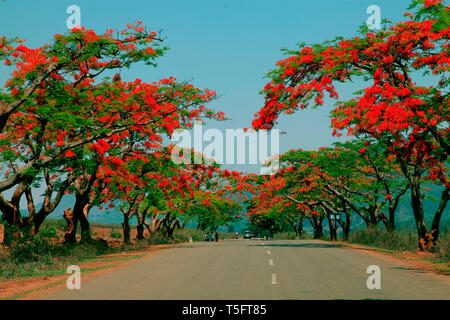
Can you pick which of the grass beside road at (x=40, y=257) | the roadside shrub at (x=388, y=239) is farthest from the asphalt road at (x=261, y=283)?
the roadside shrub at (x=388, y=239)

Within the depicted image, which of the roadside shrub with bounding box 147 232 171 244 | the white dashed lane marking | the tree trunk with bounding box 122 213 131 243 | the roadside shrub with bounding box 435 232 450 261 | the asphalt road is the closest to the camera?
the asphalt road

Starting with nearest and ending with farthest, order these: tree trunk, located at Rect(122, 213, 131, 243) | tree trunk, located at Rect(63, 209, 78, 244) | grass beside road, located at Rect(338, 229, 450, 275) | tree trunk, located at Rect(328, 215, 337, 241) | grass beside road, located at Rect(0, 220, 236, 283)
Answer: grass beside road, located at Rect(0, 220, 236, 283)
grass beside road, located at Rect(338, 229, 450, 275)
tree trunk, located at Rect(63, 209, 78, 244)
tree trunk, located at Rect(122, 213, 131, 243)
tree trunk, located at Rect(328, 215, 337, 241)

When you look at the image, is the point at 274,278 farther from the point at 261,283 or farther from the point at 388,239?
the point at 388,239

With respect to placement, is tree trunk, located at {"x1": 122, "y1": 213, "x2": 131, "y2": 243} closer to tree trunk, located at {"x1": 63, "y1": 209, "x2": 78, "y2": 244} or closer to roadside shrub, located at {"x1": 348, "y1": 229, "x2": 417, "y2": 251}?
tree trunk, located at {"x1": 63, "y1": 209, "x2": 78, "y2": 244}

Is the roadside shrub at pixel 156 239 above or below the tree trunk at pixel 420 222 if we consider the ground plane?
below

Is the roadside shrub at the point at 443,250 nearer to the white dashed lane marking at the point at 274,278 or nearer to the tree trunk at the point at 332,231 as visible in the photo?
the white dashed lane marking at the point at 274,278

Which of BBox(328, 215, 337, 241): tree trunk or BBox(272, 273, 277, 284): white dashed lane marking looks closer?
BBox(272, 273, 277, 284): white dashed lane marking

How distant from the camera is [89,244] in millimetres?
27312

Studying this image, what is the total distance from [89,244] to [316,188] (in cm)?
1972

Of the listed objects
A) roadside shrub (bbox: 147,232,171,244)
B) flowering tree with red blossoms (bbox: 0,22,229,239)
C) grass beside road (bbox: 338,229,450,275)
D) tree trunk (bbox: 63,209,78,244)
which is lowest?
roadside shrub (bbox: 147,232,171,244)

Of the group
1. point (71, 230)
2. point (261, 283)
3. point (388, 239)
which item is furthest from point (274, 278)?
point (388, 239)

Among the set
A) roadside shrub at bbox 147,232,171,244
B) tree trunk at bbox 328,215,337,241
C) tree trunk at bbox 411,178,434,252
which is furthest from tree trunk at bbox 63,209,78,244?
tree trunk at bbox 328,215,337,241
